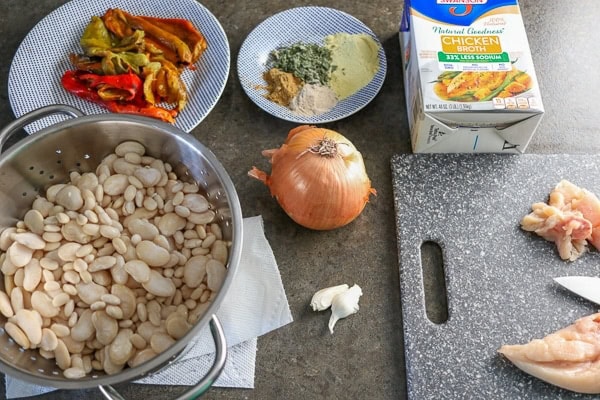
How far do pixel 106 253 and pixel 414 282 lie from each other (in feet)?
1.63

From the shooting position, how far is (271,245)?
1.09m

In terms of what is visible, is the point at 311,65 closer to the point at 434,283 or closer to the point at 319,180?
the point at 319,180

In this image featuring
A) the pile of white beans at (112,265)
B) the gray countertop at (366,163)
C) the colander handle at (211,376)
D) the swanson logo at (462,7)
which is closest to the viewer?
the colander handle at (211,376)

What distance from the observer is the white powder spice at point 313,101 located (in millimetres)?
1192

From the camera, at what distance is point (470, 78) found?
42.2 inches

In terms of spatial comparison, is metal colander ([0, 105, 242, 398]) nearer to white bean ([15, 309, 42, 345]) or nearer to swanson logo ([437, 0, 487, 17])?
white bean ([15, 309, 42, 345])

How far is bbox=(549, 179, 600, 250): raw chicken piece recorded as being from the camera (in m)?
1.05

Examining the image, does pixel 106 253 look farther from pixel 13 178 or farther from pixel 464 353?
pixel 464 353

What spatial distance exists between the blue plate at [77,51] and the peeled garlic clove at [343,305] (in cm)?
43

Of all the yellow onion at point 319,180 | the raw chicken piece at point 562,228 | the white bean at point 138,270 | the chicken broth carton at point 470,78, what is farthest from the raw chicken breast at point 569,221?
the white bean at point 138,270

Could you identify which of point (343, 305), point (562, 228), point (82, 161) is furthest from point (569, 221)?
point (82, 161)

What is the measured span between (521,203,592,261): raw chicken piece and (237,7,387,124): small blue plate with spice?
376mm

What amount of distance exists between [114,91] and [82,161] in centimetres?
23

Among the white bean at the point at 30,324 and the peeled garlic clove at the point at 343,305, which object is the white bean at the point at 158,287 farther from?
the peeled garlic clove at the point at 343,305
